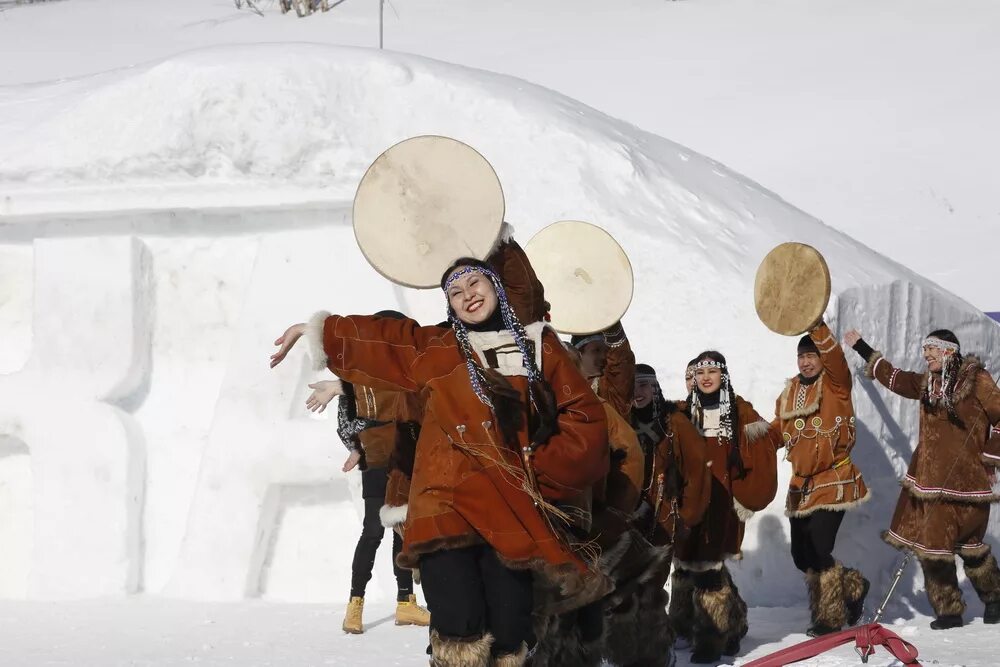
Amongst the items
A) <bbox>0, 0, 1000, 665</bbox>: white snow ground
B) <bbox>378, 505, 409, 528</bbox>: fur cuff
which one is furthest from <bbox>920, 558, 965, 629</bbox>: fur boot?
<bbox>378, 505, 409, 528</bbox>: fur cuff

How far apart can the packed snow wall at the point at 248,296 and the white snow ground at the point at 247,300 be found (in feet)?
0.04

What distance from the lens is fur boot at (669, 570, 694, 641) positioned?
5.55 meters

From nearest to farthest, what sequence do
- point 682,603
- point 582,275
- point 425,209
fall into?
point 425,209 < point 582,275 < point 682,603

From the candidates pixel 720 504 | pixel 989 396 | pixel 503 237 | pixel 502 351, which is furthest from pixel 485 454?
pixel 989 396

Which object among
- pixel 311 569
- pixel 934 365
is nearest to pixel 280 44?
pixel 311 569

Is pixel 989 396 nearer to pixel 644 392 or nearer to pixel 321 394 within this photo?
pixel 644 392

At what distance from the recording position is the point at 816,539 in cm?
590

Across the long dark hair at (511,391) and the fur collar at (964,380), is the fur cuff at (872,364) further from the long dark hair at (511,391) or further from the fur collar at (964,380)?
the long dark hair at (511,391)

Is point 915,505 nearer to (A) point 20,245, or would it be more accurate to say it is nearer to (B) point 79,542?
(B) point 79,542

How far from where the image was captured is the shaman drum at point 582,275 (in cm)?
502

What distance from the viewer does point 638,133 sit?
853 cm

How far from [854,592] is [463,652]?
9.32 feet

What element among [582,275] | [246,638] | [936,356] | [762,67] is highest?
[762,67]

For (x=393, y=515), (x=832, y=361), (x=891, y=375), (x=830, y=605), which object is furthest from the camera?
(x=891, y=375)
